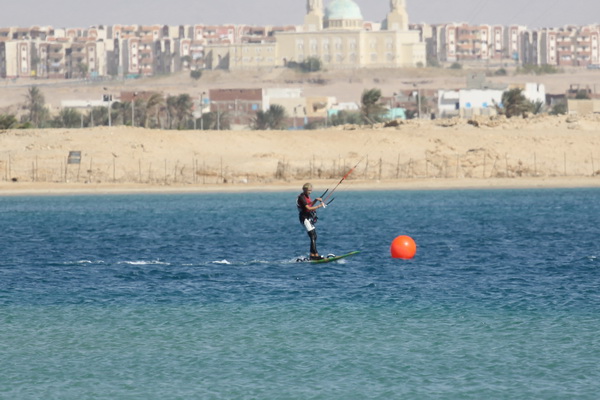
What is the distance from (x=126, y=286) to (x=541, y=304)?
981cm

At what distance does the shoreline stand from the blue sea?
105ft

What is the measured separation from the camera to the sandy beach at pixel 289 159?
3265 inches

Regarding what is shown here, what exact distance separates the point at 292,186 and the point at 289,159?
5.89 metres

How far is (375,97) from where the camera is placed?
118250mm

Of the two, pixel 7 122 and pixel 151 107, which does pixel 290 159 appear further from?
pixel 151 107

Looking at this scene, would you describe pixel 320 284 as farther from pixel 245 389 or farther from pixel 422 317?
pixel 245 389

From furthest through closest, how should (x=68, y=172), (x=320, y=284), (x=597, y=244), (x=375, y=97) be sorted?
1. (x=375, y=97)
2. (x=68, y=172)
3. (x=597, y=244)
4. (x=320, y=284)

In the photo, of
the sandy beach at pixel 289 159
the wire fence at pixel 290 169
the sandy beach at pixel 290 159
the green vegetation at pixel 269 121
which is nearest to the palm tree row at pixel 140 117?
the green vegetation at pixel 269 121

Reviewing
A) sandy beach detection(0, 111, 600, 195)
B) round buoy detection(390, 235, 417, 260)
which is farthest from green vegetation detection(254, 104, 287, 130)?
round buoy detection(390, 235, 417, 260)

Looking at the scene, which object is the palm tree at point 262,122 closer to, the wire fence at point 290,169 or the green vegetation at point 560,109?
the green vegetation at point 560,109

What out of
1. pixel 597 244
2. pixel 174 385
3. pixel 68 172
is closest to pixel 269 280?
pixel 174 385

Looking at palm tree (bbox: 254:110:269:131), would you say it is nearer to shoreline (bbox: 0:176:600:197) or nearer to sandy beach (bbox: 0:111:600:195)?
sandy beach (bbox: 0:111:600:195)

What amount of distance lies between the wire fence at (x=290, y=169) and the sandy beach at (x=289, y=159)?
0.07 metres

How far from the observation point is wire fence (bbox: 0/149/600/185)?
8481 cm
